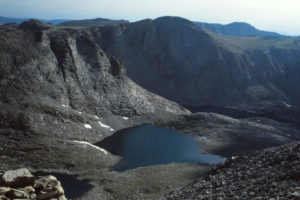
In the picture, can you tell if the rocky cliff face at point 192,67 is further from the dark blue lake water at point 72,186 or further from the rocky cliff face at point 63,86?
the dark blue lake water at point 72,186

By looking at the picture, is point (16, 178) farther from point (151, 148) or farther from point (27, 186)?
point (151, 148)

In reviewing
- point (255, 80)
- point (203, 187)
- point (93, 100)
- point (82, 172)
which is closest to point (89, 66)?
point (93, 100)

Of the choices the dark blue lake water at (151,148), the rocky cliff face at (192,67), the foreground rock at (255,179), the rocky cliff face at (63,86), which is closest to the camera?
the foreground rock at (255,179)

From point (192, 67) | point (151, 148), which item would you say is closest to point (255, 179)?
point (151, 148)

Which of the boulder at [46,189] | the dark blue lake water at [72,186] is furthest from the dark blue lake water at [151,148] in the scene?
the boulder at [46,189]

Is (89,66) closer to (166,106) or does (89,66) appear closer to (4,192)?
(166,106)

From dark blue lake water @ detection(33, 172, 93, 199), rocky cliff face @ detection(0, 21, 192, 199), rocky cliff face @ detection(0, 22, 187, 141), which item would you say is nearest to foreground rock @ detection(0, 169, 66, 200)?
dark blue lake water @ detection(33, 172, 93, 199)

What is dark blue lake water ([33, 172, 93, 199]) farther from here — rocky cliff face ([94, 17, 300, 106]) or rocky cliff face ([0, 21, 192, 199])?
rocky cliff face ([94, 17, 300, 106])
